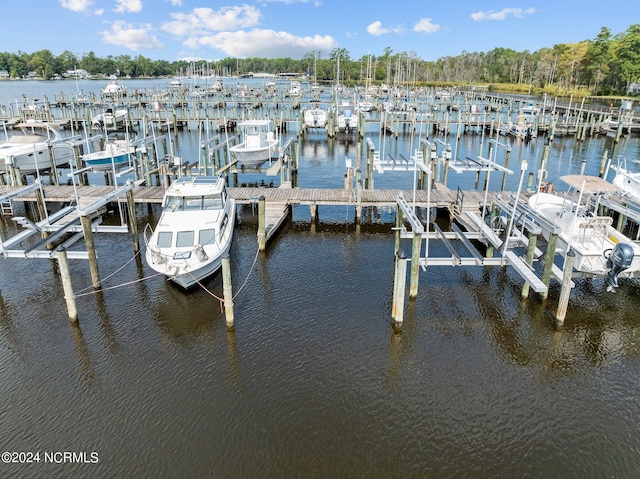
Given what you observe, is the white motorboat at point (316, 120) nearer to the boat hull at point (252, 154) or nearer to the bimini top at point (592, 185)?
the boat hull at point (252, 154)

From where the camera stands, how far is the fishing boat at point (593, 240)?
55.0 ft

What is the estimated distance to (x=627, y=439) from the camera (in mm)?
11719

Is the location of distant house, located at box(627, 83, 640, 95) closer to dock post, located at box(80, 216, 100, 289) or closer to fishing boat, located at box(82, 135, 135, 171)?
fishing boat, located at box(82, 135, 135, 171)

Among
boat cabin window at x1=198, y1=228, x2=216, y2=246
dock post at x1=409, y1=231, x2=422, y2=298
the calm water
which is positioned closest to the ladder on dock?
the calm water

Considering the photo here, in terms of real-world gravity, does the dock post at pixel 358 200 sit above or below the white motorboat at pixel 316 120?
below

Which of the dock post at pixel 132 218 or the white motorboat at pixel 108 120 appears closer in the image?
the dock post at pixel 132 218

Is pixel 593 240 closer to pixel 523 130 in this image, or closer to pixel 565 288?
pixel 565 288

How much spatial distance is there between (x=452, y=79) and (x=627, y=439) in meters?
146

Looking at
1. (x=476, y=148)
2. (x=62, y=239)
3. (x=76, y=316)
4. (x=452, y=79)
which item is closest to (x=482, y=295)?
(x=76, y=316)

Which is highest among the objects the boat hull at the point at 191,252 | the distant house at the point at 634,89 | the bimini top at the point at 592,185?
the distant house at the point at 634,89

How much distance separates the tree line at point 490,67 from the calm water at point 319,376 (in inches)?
1769

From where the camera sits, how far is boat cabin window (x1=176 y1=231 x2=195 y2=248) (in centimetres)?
1847

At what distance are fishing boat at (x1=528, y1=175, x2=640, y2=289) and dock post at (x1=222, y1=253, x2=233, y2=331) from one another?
13.2 m

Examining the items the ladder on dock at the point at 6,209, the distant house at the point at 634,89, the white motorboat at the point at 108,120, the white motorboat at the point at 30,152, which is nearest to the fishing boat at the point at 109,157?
the white motorboat at the point at 30,152
